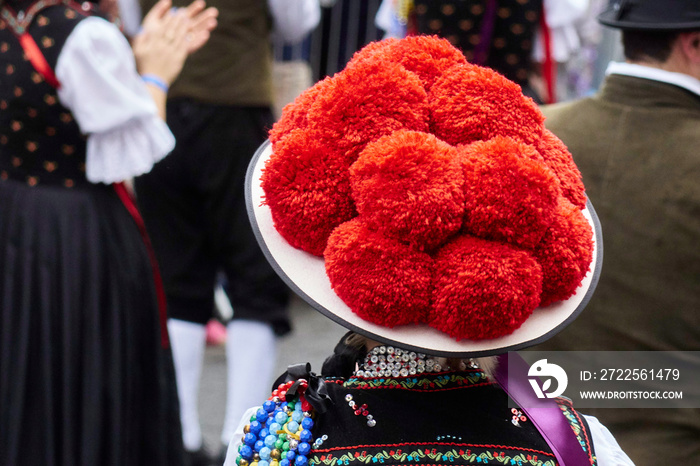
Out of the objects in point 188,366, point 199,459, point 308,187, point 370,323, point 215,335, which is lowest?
point 215,335

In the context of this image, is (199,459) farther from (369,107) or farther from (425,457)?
(369,107)

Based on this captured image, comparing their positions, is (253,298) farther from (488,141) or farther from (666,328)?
(488,141)

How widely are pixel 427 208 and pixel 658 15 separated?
1.20 m

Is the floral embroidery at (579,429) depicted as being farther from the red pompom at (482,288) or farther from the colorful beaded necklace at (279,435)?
the colorful beaded necklace at (279,435)

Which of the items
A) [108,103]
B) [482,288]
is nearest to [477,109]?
[482,288]

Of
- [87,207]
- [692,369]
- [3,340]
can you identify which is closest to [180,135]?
[87,207]

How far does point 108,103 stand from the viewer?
1970 millimetres

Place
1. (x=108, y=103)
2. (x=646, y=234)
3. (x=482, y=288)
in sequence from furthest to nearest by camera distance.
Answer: (x=108, y=103), (x=646, y=234), (x=482, y=288)

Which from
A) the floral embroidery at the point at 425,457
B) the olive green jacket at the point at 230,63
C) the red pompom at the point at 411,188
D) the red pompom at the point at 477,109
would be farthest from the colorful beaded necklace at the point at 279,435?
the olive green jacket at the point at 230,63

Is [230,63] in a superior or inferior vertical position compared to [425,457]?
inferior

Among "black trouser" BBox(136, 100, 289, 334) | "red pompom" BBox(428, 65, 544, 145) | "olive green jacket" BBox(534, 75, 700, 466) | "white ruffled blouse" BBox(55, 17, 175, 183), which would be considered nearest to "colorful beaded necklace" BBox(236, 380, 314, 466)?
"red pompom" BBox(428, 65, 544, 145)

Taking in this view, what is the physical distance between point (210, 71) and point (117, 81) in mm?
634

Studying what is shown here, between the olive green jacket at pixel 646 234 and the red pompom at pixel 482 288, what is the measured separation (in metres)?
0.98

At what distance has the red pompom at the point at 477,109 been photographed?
0.89 m
